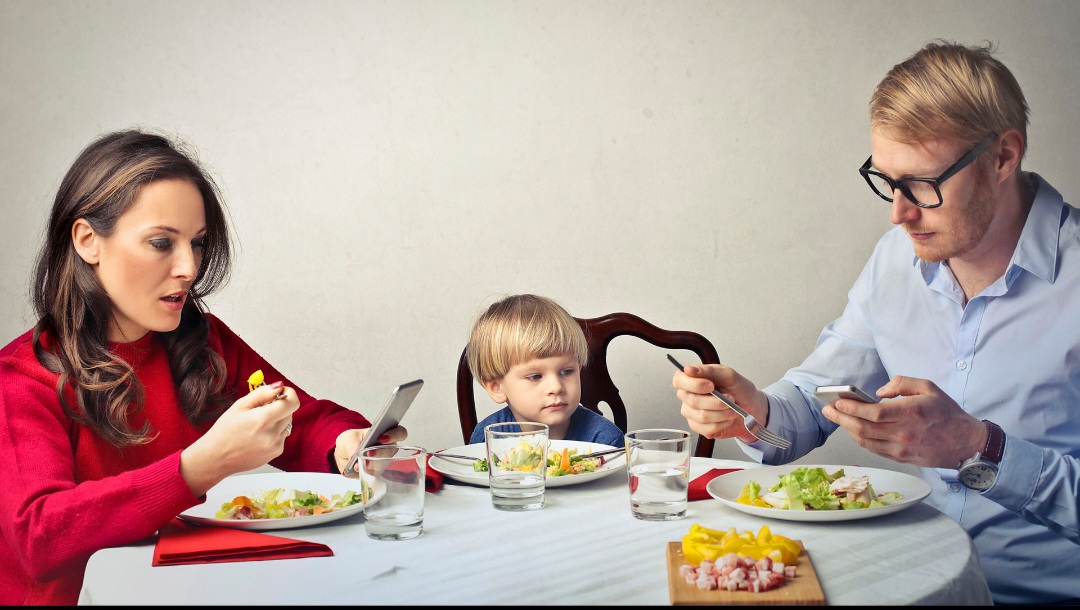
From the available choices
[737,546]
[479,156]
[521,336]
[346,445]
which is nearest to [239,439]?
[346,445]

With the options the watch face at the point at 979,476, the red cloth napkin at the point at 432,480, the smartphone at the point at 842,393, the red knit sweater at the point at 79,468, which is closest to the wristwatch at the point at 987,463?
the watch face at the point at 979,476

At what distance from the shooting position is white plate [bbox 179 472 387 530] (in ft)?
4.28

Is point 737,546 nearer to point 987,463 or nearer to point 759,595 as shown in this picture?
point 759,595

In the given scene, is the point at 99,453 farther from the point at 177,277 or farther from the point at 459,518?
the point at 459,518

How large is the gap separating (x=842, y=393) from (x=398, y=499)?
26.2 inches

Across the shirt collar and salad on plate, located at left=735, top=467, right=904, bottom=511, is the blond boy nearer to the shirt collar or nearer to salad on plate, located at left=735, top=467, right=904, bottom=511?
salad on plate, located at left=735, top=467, right=904, bottom=511

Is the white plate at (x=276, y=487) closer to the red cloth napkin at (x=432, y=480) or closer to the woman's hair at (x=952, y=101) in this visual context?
the red cloth napkin at (x=432, y=480)

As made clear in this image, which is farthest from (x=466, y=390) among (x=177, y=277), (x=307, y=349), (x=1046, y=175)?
(x=1046, y=175)

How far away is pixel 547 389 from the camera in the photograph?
2.27m

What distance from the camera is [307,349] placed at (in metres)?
2.92

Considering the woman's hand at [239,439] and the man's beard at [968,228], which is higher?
the man's beard at [968,228]

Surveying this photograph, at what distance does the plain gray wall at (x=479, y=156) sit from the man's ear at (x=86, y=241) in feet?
3.92

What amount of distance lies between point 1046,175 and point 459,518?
215 centimetres

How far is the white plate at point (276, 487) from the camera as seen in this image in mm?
1305
